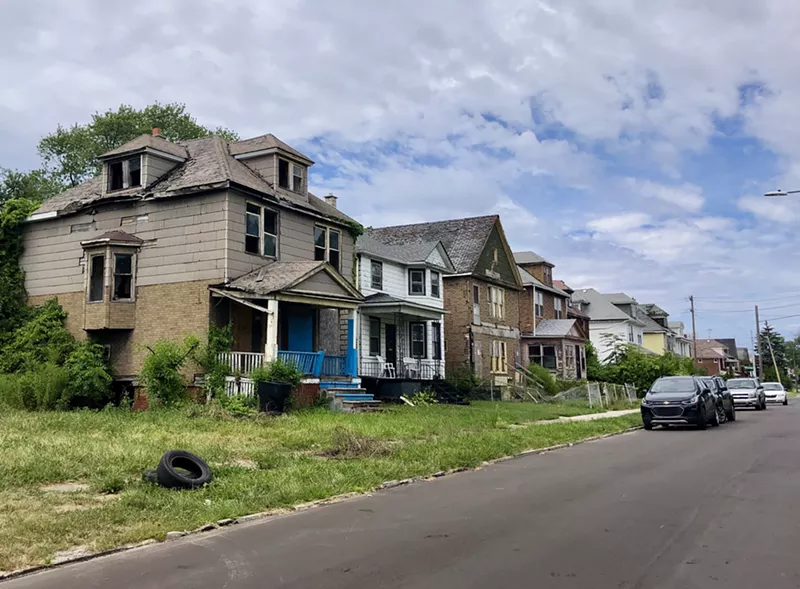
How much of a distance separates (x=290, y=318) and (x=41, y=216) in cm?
959

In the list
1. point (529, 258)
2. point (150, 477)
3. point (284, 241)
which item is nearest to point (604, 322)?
point (529, 258)

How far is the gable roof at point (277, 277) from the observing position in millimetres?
22078

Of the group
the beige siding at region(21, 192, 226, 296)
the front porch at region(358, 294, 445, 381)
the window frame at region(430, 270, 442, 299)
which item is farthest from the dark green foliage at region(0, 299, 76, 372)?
the window frame at region(430, 270, 442, 299)

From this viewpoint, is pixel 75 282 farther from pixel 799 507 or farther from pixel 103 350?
pixel 799 507

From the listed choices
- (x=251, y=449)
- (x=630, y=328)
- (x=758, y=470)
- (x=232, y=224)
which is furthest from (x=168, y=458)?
(x=630, y=328)

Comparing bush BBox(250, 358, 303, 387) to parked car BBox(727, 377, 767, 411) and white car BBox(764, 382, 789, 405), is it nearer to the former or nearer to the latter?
parked car BBox(727, 377, 767, 411)

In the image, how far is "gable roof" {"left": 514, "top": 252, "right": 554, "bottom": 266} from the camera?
5029cm

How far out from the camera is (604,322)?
6762cm

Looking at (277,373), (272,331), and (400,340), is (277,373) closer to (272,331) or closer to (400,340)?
(272,331)

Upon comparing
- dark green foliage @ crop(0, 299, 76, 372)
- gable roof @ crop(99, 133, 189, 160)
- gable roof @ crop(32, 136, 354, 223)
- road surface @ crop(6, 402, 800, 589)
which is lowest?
road surface @ crop(6, 402, 800, 589)

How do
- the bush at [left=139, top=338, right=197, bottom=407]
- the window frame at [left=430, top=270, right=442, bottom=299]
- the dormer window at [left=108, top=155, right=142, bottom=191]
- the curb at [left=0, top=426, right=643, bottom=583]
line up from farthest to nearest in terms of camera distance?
the window frame at [left=430, top=270, right=442, bottom=299]
the dormer window at [left=108, top=155, right=142, bottom=191]
the bush at [left=139, top=338, right=197, bottom=407]
the curb at [left=0, top=426, right=643, bottom=583]

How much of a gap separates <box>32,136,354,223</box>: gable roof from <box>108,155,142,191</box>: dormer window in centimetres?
37

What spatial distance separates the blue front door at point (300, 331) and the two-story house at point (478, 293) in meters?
10.3

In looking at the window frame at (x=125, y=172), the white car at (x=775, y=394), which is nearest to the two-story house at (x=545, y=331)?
the white car at (x=775, y=394)
